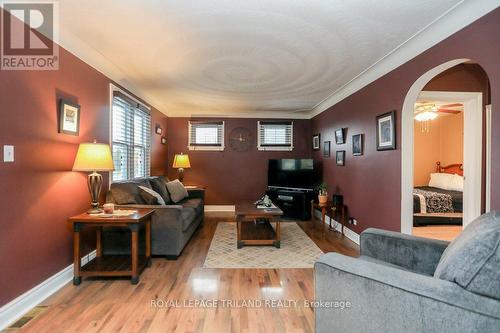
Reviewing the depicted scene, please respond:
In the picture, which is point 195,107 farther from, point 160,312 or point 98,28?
point 160,312

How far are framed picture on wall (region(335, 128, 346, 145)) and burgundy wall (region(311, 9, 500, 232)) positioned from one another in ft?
0.33

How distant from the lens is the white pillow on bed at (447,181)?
507cm

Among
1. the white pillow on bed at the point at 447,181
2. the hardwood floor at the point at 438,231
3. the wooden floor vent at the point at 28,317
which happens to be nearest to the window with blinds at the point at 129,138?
the wooden floor vent at the point at 28,317

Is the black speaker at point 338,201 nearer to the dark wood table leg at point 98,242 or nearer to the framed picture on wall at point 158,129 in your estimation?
the dark wood table leg at point 98,242

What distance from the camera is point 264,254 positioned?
3.21 meters

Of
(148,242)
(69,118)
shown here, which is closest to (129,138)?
(69,118)

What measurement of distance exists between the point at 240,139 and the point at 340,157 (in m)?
2.59

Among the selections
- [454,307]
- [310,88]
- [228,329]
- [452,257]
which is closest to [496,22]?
[452,257]

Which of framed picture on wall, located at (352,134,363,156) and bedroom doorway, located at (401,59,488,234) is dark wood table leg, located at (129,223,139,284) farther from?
framed picture on wall, located at (352,134,363,156)

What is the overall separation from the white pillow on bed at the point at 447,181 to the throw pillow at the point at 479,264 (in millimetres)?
4876

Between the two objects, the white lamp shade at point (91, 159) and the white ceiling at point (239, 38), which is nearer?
the white ceiling at point (239, 38)

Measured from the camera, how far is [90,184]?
2512mm

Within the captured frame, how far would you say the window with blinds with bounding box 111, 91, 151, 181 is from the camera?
11.6 ft

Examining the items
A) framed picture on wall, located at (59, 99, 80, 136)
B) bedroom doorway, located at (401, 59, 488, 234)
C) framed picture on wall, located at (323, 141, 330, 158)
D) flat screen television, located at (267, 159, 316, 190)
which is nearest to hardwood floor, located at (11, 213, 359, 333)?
bedroom doorway, located at (401, 59, 488, 234)
